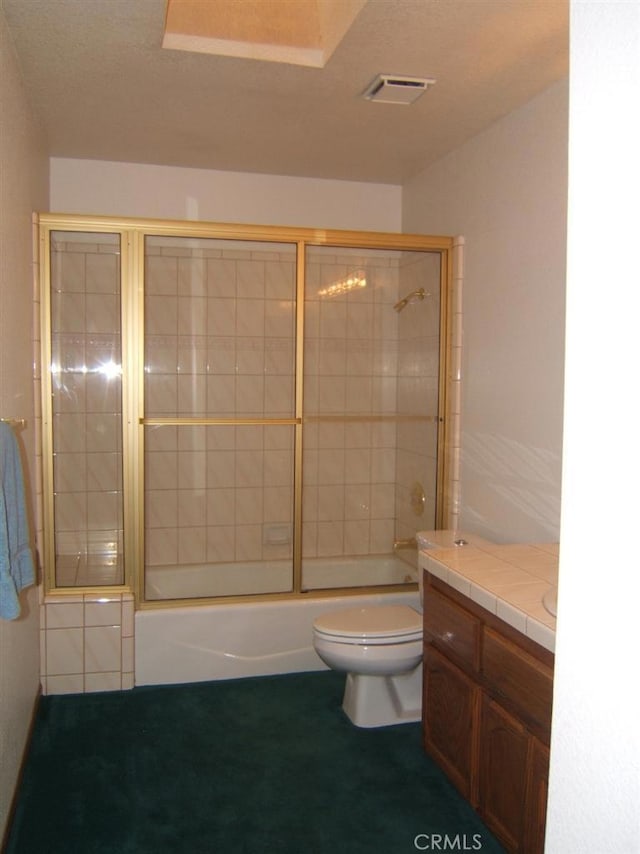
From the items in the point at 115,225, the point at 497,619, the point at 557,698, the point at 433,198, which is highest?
the point at 433,198

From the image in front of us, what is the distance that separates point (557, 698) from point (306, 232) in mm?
2832

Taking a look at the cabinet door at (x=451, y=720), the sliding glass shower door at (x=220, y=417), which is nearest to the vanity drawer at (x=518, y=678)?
the cabinet door at (x=451, y=720)

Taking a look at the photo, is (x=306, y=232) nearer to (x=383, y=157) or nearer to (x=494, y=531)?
(x=383, y=157)

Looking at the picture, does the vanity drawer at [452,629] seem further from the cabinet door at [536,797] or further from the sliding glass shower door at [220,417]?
the sliding glass shower door at [220,417]

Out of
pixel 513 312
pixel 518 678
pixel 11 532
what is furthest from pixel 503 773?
pixel 513 312

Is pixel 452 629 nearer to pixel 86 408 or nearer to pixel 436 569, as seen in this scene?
pixel 436 569

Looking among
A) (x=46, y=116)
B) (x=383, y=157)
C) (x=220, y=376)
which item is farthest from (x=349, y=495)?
(x=46, y=116)

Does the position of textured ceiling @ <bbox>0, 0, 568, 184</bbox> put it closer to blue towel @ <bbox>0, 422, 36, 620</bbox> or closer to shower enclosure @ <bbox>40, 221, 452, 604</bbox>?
shower enclosure @ <bbox>40, 221, 452, 604</bbox>

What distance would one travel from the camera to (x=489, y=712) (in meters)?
2.06

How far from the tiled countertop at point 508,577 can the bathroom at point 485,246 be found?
282mm

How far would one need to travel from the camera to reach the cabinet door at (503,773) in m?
1.89

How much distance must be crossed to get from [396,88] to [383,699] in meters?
2.38

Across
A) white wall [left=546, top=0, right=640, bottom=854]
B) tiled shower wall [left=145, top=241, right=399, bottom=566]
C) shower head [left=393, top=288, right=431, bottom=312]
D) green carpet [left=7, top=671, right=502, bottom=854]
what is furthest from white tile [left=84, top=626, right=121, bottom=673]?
white wall [left=546, top=0, right=640, bottom=854]

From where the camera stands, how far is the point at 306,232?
3.33 meters
